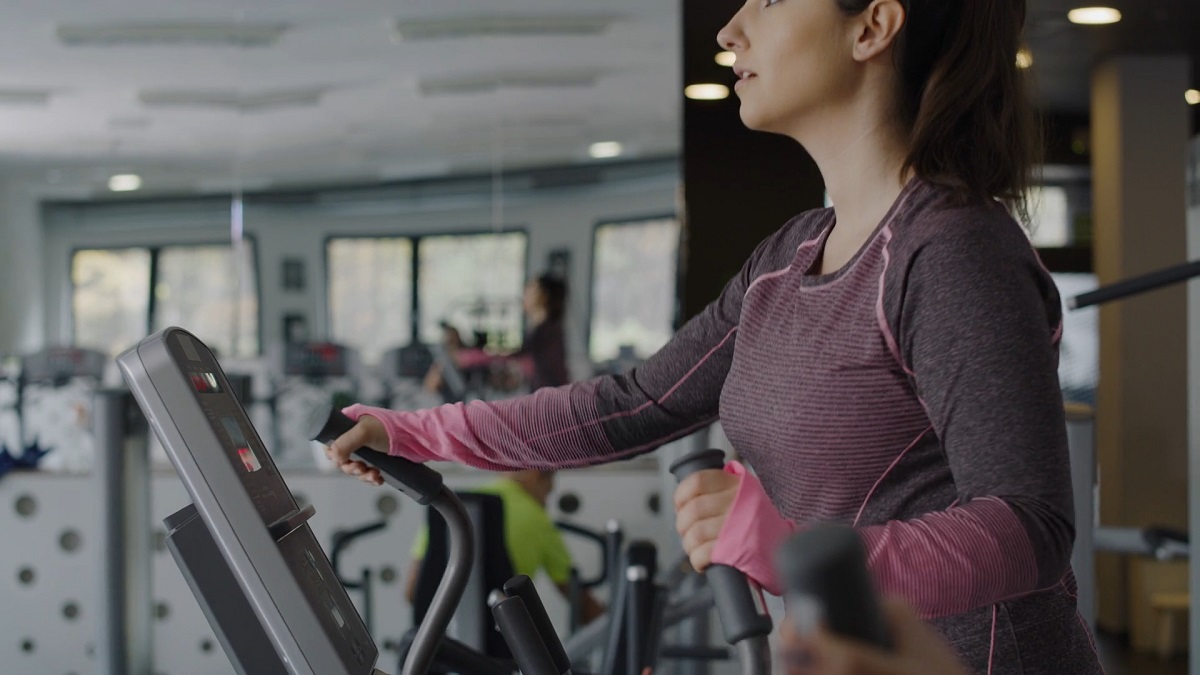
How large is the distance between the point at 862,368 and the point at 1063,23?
415 cm

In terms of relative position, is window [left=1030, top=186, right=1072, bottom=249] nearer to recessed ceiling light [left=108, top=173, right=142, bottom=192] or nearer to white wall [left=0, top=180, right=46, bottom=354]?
recessed ceiling light [left=108, top=173, right=142, bottom=192]

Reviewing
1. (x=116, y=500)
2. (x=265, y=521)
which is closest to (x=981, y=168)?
(x=265, y=521)

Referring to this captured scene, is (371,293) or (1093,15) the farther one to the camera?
(371,293)

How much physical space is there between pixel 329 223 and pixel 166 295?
136cm

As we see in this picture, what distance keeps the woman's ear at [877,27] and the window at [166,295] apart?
7737 mm

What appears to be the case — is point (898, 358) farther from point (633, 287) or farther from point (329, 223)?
point (329, 223)

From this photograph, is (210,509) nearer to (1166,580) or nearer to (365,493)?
(365,493)

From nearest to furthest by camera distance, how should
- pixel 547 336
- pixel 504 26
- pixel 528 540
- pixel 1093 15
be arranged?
pixel 528 540 → pixel 1093 15 → pixel 547 336 → pixel 504 26

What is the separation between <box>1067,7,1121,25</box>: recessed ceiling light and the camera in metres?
4.41

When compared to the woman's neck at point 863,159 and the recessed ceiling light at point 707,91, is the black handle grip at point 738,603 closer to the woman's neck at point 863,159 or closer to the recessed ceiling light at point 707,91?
the woman's neck at point 863,159

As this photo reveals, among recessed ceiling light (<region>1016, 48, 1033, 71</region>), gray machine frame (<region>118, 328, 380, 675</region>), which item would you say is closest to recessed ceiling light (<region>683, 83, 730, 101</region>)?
recessed ceiling light (<region>1016, 48, 1033, 71</region>)

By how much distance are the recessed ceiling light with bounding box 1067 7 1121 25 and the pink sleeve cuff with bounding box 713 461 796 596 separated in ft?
13.7

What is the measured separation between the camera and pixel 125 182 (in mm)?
8859

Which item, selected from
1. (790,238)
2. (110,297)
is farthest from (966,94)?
(110,297)
